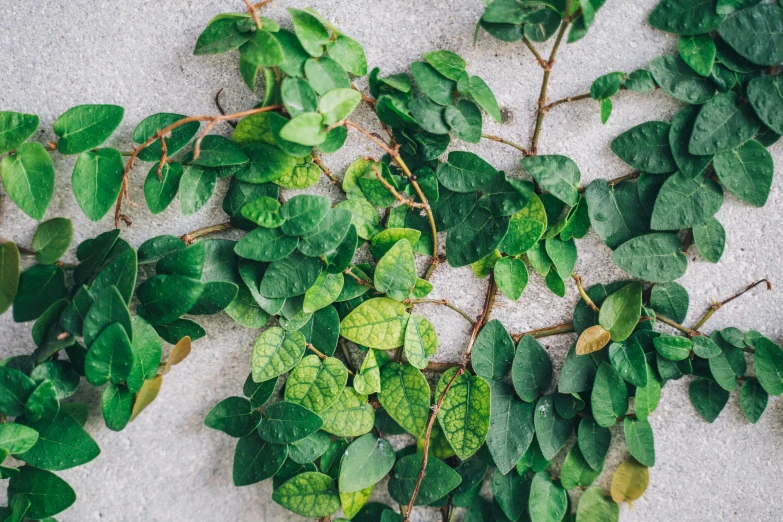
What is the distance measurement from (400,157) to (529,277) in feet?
0.97

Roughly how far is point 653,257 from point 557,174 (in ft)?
0.68

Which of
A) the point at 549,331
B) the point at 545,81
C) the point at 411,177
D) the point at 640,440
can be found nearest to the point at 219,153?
the point at 411,177

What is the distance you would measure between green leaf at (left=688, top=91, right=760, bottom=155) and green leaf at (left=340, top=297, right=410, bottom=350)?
517mm

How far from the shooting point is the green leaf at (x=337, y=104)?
2.34 ft

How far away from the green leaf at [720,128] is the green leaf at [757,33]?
0.06 m

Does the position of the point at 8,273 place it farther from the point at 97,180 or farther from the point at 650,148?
the point at 650,148

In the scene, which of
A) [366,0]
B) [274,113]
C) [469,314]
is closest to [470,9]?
[366,0]

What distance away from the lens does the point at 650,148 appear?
81 centimetres

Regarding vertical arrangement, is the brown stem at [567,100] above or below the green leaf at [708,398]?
above

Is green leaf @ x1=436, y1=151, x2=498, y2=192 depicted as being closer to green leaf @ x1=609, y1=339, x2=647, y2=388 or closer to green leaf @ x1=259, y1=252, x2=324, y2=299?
green leaf @ x1=259, y1=252, x2=324, y2=299

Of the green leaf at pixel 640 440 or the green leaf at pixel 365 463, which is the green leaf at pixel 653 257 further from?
the green leaf at pixel 365 463

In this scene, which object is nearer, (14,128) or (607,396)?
(14,128)

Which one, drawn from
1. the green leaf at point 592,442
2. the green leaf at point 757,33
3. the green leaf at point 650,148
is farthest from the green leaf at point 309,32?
the green leaf at point 592,442

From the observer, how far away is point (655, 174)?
2.70 feet
